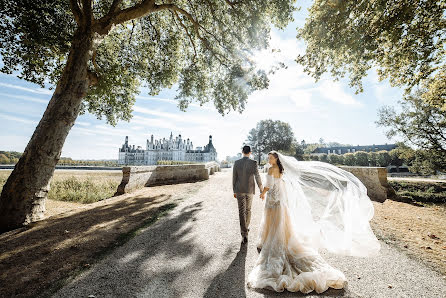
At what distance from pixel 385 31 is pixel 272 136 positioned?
53.4 m

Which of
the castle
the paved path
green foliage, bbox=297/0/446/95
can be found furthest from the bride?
the castle

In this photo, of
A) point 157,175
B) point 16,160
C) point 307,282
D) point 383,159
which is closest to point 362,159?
point 383,159

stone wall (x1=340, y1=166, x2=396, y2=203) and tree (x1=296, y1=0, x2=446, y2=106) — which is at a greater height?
tree (x1=296, y1=0, x2=446, y2=106)

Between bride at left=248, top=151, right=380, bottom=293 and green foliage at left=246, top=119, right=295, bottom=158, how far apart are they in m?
54.4

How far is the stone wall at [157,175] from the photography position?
400 inches

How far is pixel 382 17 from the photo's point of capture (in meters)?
6.53

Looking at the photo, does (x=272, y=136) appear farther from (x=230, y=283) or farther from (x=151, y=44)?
(x=230, y=283)

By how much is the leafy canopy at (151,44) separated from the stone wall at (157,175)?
4399 millimetres

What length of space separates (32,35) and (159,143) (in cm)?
12684

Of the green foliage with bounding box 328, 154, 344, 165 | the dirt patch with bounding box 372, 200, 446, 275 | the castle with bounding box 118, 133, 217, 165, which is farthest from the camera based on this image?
the castle with bounding box 118, 133, 217, 165

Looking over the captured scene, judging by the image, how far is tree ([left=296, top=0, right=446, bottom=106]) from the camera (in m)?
6.32

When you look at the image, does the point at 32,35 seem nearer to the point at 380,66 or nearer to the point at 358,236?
the point at 358,236

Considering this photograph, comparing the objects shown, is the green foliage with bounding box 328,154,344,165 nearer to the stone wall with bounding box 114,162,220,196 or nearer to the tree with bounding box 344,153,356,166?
the tree with bounding box 344,153,356,166

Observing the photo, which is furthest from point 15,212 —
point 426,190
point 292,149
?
point 292,149
